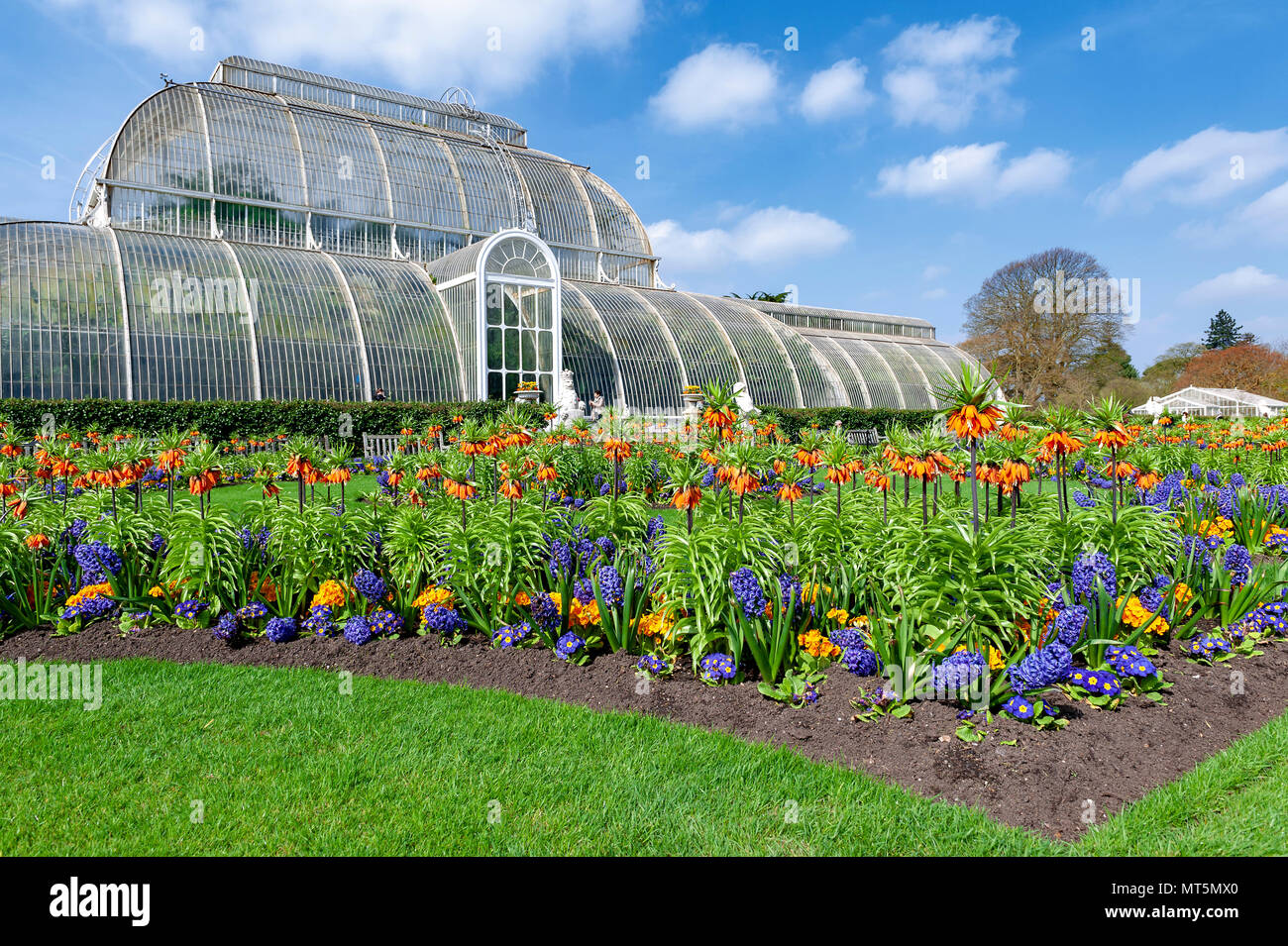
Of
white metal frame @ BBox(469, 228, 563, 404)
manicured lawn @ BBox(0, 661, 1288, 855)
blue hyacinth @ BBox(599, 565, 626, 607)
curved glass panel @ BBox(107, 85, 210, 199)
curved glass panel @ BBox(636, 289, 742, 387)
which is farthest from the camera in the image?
curved glass panel @ BBox(636, 289, 742, 387)

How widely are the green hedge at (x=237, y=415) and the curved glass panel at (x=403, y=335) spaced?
302cm

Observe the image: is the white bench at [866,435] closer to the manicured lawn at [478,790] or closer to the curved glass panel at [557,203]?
the curved glass panel at [557,203]

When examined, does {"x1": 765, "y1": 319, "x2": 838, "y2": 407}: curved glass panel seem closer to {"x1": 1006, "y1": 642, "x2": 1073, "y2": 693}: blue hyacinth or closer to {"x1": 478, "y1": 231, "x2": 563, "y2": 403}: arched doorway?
{"x1": 478, "y1": 231, "x2": 563, "y2": 403}: arched doorway

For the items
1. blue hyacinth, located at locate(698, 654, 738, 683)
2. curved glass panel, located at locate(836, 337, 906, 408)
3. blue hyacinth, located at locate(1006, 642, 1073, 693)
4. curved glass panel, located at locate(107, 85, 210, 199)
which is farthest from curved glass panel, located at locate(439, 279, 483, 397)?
blue hyacinth, located at locate(1006, 642, 1073, 693)

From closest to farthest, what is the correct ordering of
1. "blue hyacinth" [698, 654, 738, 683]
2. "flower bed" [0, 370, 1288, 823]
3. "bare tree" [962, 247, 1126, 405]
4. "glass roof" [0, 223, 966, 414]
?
"flower bed" [0, 370, 1288, 823] → "blue hyacinth" [698, 654, 738, 683] → "glass roof" [0, 223, 966, 414] → "bare tree" [962, 247, 1126, 405]

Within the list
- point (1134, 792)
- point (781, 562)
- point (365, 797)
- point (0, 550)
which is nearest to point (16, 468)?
point (0, 550)

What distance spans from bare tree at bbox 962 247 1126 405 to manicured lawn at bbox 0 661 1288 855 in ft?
151

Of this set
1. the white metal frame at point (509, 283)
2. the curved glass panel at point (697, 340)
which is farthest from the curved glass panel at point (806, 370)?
the white metal frame at point (509, 283)

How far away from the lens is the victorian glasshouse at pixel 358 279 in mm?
20797

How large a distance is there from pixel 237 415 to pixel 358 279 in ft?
27.1

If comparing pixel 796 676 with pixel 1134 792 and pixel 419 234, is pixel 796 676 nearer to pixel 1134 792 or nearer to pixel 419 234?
pixel 1134 792

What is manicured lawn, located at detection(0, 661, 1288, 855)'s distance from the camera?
3.04m

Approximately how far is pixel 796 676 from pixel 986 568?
4.22 feet

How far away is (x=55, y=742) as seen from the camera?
3949 mm
